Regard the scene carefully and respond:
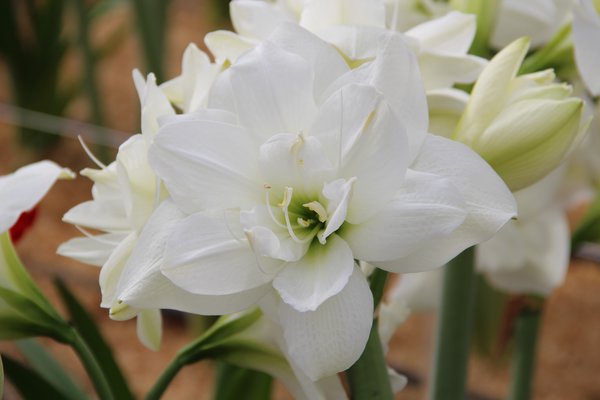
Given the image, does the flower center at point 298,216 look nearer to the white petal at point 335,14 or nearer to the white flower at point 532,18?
the white petal at point 335,14

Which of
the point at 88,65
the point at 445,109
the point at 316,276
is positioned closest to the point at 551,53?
the point at 445,109

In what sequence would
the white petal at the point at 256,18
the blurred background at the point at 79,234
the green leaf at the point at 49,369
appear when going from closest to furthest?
the white petal at the point at 256,18
the green leaf at the point at 49,369
the blurred background at the point at 79,234

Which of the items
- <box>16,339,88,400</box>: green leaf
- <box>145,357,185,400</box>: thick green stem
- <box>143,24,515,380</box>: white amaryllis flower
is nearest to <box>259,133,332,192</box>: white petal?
<box>143,24,515,380</box>: white amaryllis flower

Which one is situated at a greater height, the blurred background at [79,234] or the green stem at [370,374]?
the green stem at [370,374]

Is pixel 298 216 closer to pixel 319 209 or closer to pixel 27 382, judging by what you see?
pixel 319 209

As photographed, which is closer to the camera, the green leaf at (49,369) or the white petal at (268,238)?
the white petal at (268,238)

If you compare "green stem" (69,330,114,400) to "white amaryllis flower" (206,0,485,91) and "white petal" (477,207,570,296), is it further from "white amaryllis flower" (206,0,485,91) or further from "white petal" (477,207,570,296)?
"white petal" (477,207,570,296)

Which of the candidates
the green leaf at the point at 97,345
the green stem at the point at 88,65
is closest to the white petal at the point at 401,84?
the green leaf at the point at 97,345
